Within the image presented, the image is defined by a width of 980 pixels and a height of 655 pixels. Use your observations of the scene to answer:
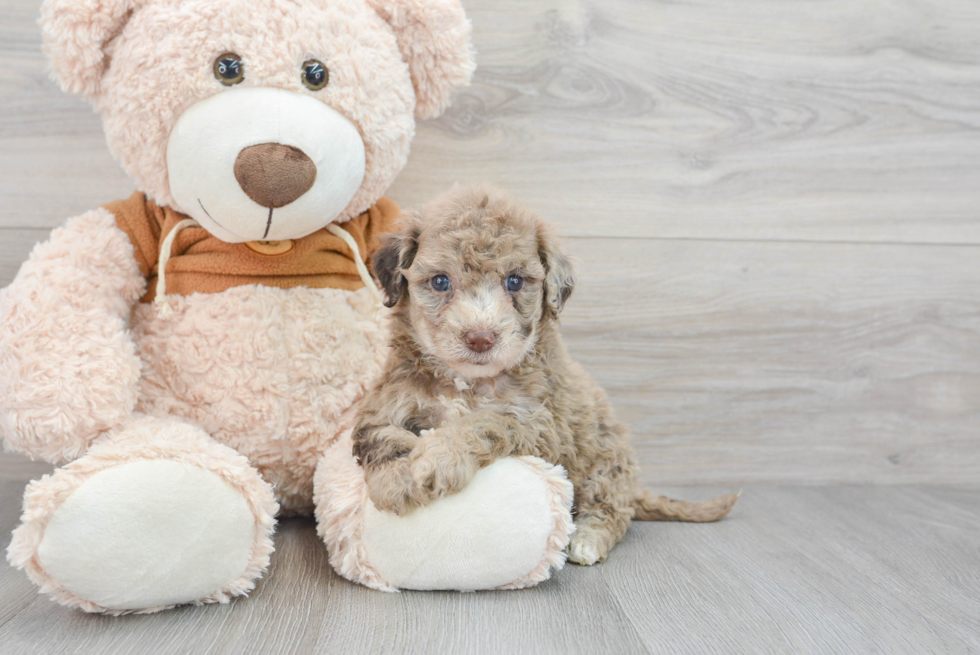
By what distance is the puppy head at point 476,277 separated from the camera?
4.06 feet

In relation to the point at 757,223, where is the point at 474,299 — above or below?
above

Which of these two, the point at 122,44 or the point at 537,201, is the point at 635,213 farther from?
the point at 122,44

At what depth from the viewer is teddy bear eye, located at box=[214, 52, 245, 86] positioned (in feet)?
4.41

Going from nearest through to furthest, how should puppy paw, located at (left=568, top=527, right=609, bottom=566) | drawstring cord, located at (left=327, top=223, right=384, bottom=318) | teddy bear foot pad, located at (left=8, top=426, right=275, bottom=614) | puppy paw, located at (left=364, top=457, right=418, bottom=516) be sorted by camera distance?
teddy bear foot pad, located at (left=8, top=426, right=275, bottom=614) < puppy paw, located at (left=364, top=457, right=418, bottom=516) < puppy paw, located at (left=568, top=527, right=609, bottom=566) < drawstring cord, located at (left=327, top=223, right=384, bottom=318)

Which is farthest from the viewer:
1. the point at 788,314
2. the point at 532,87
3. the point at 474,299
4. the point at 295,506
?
the point at 788,314

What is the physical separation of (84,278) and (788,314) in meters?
1.73

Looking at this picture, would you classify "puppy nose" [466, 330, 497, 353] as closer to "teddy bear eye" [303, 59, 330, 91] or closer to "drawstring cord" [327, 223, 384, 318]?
"drawstring cord" [327, 223, 384, 318]

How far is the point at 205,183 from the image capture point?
4.42 feet

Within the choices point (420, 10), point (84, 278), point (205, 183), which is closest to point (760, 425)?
point (420, 10)

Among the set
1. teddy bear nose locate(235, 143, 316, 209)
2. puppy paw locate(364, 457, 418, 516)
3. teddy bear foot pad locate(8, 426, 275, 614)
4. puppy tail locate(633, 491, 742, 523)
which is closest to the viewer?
teddy bear foot pad locate(8, 426, 275, 614)

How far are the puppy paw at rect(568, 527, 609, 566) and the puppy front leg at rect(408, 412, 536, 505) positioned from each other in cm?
26

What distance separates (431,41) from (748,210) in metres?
1.00

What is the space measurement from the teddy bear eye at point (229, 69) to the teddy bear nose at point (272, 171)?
0.14 meters

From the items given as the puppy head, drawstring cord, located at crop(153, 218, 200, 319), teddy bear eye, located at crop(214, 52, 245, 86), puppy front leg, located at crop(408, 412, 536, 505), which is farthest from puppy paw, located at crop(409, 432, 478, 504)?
teddy bear eye, located at crop(214, 52, 245, 86)
